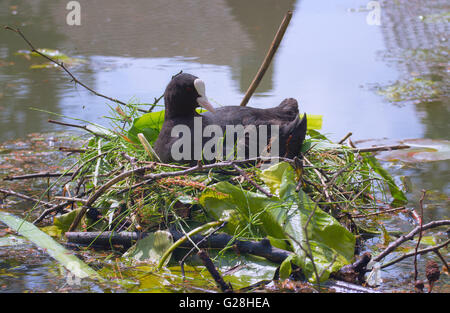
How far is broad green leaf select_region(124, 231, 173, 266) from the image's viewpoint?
99.3 inches

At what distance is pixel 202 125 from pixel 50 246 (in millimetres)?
884

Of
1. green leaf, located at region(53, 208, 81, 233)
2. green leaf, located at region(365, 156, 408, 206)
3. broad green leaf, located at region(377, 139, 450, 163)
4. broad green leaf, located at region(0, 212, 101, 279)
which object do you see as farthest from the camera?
broad green leaf, located at region(377, 139, 450, 163)

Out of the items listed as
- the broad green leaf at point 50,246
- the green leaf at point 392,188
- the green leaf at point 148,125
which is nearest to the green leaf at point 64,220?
the broad green leaf at point 50,246

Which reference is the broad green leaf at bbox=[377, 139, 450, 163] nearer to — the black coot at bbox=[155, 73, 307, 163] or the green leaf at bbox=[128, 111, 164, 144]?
the black coot at bbox=[155, 73, 307, 163]

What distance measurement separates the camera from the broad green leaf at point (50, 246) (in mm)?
2422

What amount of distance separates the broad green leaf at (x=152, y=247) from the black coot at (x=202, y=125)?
0.41m

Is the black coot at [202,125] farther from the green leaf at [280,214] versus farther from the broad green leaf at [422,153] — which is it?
the broad green leaf at [422,153]

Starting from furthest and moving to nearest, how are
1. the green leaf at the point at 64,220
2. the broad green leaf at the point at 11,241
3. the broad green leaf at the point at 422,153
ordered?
the broad green leaf at the point at 422,153 → the green leaf at the point at 64,220 → the broad green leaf at the point at 11,241

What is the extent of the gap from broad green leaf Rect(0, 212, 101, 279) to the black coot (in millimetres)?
625

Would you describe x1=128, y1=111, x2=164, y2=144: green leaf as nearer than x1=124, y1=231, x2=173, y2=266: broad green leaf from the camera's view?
No

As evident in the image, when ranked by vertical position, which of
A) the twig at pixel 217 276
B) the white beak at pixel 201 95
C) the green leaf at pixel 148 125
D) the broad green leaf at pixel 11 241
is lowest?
the broad green leaf at pixel 11 241

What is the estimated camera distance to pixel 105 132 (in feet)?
11.0

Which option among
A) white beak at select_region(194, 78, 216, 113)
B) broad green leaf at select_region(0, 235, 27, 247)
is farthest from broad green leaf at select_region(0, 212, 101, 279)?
white beak at select_region(194, 78, 216, 113)

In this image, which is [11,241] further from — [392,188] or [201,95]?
[392,188]
